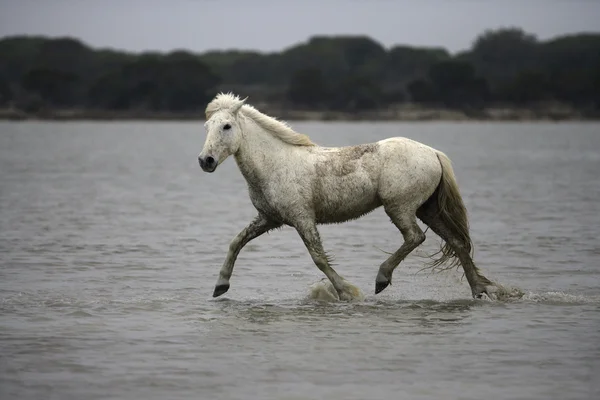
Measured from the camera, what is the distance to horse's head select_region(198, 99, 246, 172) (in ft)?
36.9

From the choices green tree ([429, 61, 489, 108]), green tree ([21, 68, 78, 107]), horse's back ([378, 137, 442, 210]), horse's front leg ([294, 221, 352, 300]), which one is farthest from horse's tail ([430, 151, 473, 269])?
green tree ([21, 68, 78, 107])

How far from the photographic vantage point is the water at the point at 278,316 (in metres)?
8.55

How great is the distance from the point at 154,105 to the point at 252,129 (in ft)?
440

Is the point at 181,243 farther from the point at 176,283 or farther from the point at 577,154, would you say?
the point at 577,154

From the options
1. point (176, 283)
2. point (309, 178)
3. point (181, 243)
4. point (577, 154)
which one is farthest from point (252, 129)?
point (577, 154)

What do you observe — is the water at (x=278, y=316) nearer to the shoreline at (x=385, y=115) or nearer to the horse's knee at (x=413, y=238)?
the horse's knee at (x=413, y=238)

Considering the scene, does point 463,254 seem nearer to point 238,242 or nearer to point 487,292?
point 487,292

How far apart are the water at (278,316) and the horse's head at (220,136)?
1453 millimetres

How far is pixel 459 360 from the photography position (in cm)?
918

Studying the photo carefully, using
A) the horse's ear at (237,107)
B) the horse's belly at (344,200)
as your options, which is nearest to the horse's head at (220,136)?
the horse's ear at (237,107)

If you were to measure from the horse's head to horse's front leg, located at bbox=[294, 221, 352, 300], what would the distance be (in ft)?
3.31

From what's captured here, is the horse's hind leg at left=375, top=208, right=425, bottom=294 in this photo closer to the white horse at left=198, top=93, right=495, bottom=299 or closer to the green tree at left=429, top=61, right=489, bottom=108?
the white horse at left=198, top=93, right=495, bottom=299

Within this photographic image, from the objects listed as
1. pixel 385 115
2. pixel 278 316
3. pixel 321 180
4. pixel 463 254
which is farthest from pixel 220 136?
pixel 385 115

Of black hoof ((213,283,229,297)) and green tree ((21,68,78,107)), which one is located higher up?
black hoof ((213,283,229,297))
